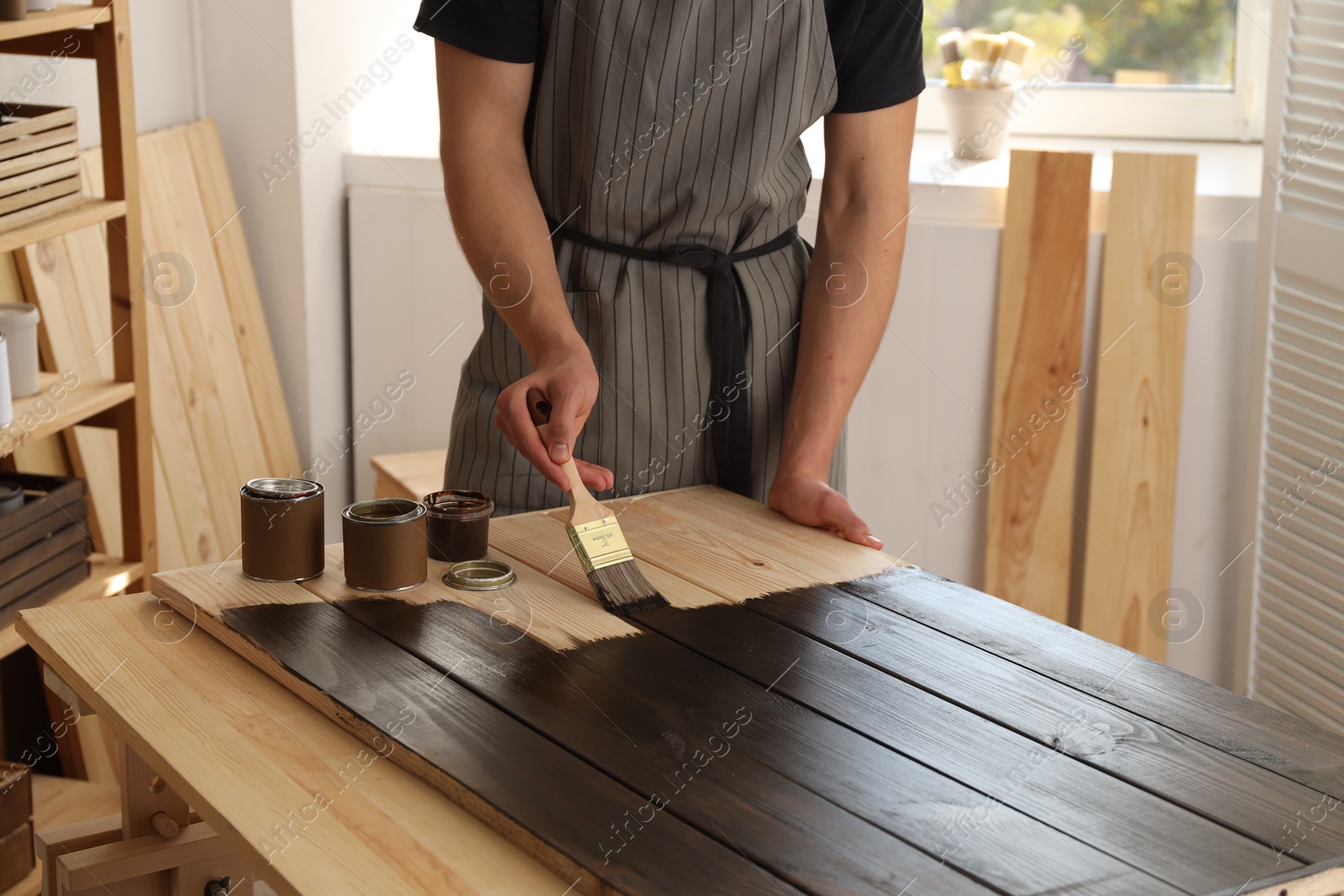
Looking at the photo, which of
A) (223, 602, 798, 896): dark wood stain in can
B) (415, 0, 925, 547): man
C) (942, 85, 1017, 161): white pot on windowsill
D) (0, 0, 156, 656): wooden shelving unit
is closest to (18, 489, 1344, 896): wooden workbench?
(223, 602, 798, 896): dark wood stain in can

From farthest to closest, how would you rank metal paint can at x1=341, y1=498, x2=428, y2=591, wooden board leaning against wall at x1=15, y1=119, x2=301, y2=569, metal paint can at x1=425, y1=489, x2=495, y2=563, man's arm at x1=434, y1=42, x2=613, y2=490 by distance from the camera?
wooden board leaning against wall at x1=15, y1=119, x2=301, y2=569 < man's arm at x1=434, y1=42, x2=613, y2=490 < metal paint can at x1=425, y1=489, x2=495, y2=563 < metal paint can at x1=341, y1=498, x2=428, y2=591

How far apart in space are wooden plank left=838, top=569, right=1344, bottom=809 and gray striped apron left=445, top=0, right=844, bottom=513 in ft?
1.30

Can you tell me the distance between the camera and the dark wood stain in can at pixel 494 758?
34.0 inches

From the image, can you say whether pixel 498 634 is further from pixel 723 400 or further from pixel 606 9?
pixel 606 9

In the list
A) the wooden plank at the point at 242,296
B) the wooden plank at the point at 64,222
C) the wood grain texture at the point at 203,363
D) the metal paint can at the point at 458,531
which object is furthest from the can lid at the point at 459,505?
the wooden plank at the point at 242,296

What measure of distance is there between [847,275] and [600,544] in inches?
24.0

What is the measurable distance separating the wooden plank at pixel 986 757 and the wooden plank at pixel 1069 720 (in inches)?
0.6

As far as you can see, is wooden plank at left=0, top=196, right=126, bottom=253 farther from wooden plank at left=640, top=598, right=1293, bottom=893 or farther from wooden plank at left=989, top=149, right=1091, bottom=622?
wooden plank at left=989, top=149, right=1091, bottom=622

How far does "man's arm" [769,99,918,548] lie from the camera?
168 cm

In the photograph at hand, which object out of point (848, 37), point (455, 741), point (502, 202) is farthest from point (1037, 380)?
point (455, 741)

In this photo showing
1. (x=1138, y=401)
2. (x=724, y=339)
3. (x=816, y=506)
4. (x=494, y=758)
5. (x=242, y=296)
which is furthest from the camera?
(x=242, y=296)

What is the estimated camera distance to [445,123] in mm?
1630

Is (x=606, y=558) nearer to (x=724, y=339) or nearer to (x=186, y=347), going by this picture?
(x=724, y=339)

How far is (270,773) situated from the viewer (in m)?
1.01
